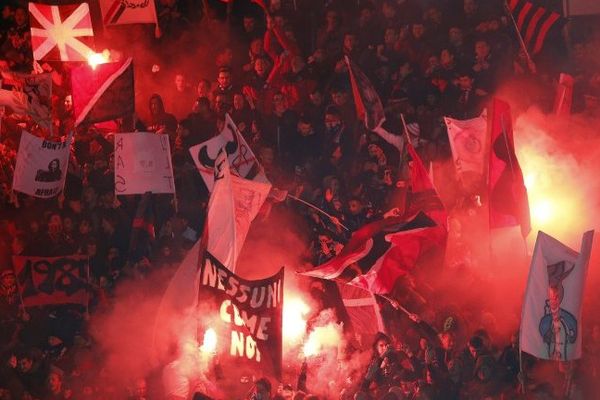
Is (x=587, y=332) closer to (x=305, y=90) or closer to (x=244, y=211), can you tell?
(x=244, y=211)

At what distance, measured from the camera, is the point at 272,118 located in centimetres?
1302

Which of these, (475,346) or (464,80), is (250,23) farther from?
(475,346)

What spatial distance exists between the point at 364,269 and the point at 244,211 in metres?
1.36

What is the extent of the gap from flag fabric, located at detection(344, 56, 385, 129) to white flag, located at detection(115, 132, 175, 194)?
2.20 m

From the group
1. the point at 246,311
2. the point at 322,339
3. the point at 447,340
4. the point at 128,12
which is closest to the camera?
the point at 246,311

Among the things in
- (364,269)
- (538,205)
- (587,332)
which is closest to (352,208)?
(364,269)

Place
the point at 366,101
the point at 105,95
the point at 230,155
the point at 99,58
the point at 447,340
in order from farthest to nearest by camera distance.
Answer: the point at 99,58 < the point at 105,95 < the point at 366,101 < the point at 230,155 < the point at 447,340

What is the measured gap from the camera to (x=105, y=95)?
13.6m

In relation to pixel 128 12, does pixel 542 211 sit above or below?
below

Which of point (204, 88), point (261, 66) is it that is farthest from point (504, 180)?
point (204, 88)

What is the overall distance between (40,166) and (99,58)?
2.11 meters

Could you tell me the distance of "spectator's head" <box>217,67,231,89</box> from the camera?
1320 cm

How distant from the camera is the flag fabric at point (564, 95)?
38.9ft

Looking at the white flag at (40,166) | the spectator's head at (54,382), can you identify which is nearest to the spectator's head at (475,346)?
the spectator's head at (54,382)
